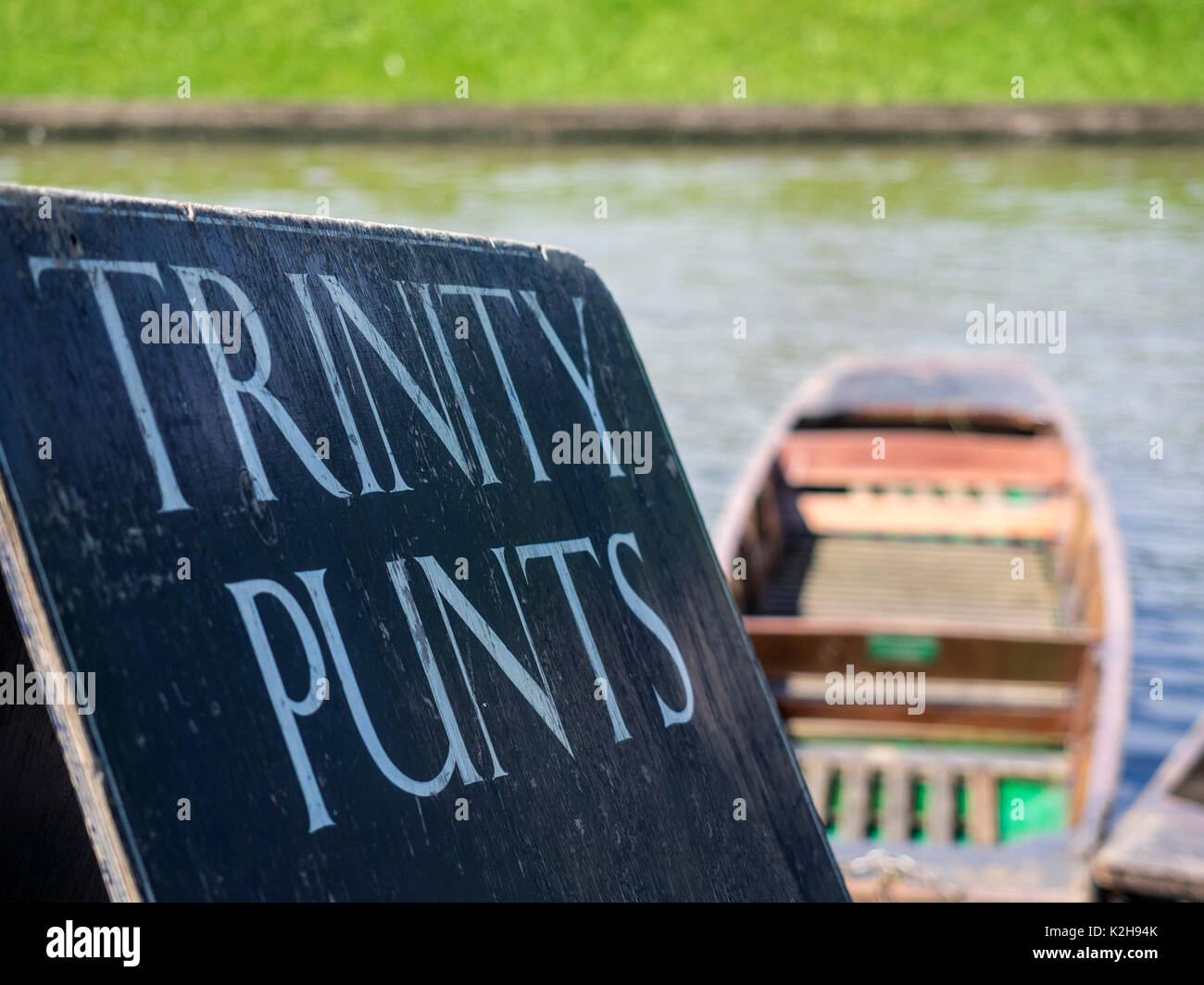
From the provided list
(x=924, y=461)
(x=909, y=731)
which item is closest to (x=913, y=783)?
(x=909, y=731)

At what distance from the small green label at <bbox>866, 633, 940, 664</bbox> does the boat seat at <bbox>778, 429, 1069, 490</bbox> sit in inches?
122

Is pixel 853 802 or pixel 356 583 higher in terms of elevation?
pixel 356 583

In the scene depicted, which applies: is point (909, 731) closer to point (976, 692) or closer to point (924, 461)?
point (976, 692)

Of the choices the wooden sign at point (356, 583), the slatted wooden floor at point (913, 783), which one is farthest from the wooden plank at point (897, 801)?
the wooden sign at point (356, 583)

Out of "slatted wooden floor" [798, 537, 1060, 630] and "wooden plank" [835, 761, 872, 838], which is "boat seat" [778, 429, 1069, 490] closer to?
"slatted wooden floor" [798, 537, 1060, 630]

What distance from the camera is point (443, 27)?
3138cm

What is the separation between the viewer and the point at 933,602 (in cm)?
663

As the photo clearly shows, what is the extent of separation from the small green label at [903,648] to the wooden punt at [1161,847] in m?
1.12

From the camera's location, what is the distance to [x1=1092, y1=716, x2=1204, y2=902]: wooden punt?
365cm

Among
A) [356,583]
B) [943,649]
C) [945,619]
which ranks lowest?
[945,619]

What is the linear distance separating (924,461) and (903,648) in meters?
3.52

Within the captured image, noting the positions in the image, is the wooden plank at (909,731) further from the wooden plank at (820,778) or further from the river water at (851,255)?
the river water at (851,255)

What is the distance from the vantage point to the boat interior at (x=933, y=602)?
487cm

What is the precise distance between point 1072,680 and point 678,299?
10781mm
